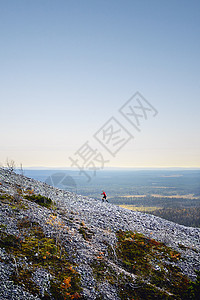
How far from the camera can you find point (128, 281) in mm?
18078

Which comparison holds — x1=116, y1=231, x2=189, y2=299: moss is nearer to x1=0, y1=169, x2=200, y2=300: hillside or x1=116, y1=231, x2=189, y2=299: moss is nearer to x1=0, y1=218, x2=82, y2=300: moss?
x1=0, y1=169, x2=200, y2=300: hillside

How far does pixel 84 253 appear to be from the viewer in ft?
64.5

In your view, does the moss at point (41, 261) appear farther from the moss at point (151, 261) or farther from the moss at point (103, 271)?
the moss at point (151, 261)

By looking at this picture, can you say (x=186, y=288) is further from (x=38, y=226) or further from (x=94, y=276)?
(x=38, y=226)

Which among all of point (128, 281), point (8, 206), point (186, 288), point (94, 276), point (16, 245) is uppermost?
point (8, 206)

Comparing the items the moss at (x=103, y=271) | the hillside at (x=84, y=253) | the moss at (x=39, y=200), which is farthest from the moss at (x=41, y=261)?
the moss at (x=39, y=200)

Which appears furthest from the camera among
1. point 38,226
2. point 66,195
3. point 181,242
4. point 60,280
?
point 66,195

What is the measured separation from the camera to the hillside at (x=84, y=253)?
1509cm

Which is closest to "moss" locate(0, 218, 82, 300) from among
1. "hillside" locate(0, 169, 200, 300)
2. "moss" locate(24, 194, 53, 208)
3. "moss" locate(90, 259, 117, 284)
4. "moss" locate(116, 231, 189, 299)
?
"hillside" locate(0, 169, 200, 300)

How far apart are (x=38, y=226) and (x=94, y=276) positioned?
7893mm

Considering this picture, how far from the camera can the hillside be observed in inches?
594

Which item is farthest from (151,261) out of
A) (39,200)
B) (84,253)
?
(39,200)

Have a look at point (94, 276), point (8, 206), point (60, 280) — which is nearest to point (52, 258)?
point (60, 280)

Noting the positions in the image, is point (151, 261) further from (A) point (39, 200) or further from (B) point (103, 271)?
(A) point (39, 200)
